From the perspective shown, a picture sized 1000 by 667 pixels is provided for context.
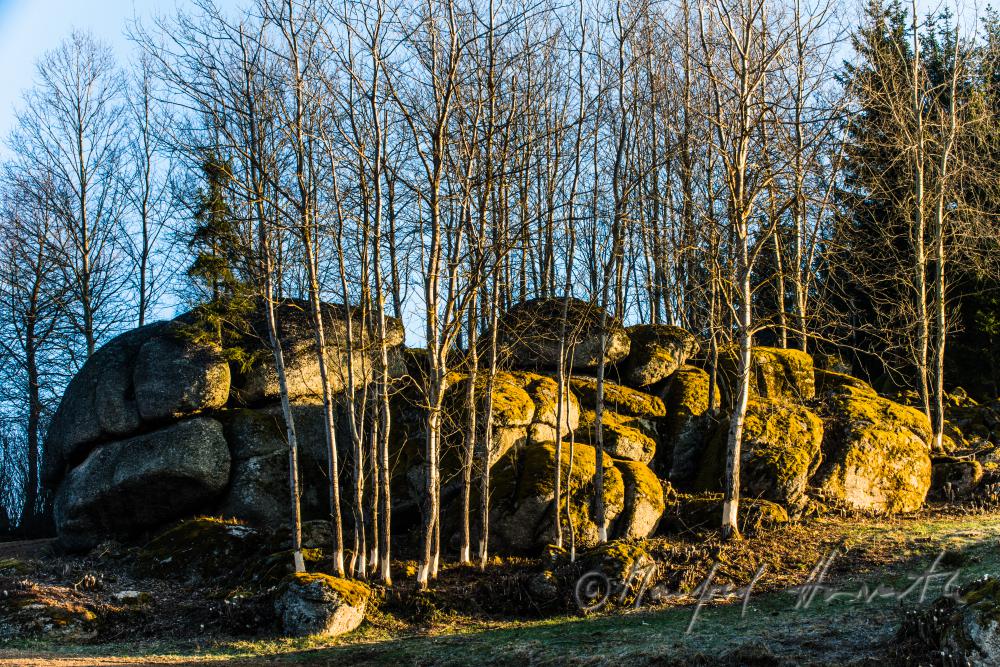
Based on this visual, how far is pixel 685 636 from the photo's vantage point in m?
8.20

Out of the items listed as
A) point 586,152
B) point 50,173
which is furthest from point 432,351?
point 50,173

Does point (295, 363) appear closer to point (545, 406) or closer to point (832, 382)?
point (545, 406)

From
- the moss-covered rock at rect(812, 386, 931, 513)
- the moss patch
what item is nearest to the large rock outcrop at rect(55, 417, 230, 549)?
the moss patch

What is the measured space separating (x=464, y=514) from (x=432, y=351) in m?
3.06

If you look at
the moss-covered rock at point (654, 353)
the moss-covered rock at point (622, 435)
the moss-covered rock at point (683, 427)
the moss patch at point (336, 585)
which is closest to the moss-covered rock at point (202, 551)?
the moss patch at point (336, 585)

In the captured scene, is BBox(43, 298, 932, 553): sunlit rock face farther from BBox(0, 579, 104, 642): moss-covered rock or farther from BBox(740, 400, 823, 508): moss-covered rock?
BBox(0, 579, 104, 642): moss-covered rock

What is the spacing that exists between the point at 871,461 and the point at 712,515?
345 centimetres

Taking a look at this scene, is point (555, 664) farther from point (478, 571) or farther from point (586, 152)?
point (586, 152)

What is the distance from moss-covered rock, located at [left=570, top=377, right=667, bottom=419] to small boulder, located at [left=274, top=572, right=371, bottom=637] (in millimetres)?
6983

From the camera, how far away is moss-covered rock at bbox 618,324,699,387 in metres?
16.7

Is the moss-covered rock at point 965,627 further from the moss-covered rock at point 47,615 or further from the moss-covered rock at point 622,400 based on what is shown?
the moss-covered rock at point 47,615

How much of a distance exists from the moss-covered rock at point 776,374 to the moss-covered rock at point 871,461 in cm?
150

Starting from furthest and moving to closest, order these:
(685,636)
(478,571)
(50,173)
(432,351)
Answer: (50,173) < (478,571) < (432,351) < (685,636)

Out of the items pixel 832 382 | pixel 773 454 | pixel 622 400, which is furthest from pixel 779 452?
pixel 832 382
